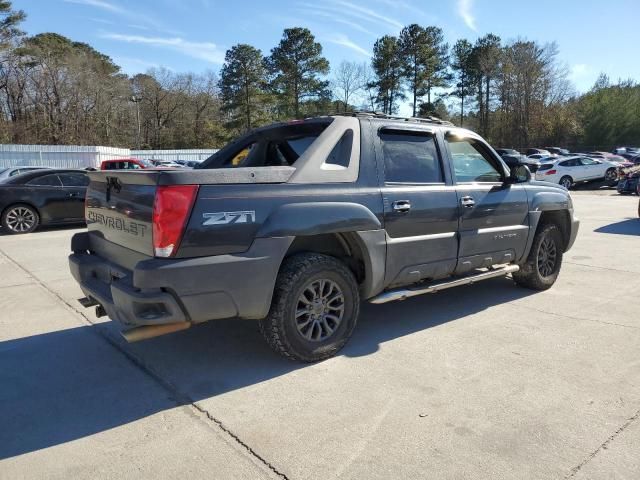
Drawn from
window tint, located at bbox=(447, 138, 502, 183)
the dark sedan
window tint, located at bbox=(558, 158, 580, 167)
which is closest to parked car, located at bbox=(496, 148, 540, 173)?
window tint, located at bbox=(447, 138, 502, 183)

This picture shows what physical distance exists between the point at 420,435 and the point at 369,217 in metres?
1.66

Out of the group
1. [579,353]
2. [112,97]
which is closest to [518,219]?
[579,353]

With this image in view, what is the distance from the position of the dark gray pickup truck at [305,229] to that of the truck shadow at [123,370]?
1.17ft

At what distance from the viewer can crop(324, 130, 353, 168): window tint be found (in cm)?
377

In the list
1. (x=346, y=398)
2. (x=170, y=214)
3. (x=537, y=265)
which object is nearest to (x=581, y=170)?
(x=537, y=265)

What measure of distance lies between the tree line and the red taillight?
50.9 metres

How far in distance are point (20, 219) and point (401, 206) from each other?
10023mm

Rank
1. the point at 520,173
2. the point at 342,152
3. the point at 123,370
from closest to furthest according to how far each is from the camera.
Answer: the point at 123,370 < the point at 342,152 < the point at 520,173

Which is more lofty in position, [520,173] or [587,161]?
[587,161]

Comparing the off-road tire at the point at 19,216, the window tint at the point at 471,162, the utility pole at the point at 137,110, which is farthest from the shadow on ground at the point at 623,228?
the utility pole at the point at 137,110

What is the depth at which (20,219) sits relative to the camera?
10.8m

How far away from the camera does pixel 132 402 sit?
3137 millimetres

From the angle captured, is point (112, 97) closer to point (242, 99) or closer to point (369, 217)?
point (242, 99)

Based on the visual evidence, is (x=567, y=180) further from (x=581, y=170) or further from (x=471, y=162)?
(x=471, y=162)
